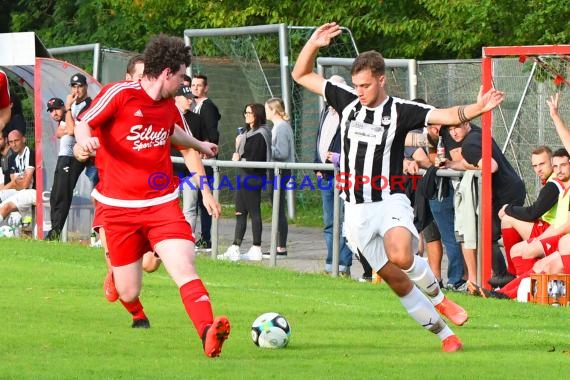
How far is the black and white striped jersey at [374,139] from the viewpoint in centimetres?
1098

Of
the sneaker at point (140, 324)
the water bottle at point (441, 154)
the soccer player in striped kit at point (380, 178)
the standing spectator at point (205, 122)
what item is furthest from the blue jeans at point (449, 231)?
the sneaker at point (140, 324)

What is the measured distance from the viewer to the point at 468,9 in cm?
2473

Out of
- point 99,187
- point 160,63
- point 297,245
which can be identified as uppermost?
point 160,63

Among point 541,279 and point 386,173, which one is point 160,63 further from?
point 541,279

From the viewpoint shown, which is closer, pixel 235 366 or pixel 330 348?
pixel 235 366

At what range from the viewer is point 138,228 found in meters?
10.4

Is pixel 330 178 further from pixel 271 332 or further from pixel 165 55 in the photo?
pixel 165 55

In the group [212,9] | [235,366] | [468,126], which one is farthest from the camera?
[212,9]

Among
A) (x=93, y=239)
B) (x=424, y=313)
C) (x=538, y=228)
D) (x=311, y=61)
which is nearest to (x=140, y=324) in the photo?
(x=424, y=313)

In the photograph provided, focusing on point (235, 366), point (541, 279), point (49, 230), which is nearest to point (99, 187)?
point (235, 366)

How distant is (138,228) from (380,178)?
1.89m

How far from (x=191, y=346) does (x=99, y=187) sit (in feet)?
4.45

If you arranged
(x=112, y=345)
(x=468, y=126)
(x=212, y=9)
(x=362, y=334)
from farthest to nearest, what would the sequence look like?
(x=212, y=9)
(x=468, y=126)
(x=362, y=334)
(x=112, y=345)

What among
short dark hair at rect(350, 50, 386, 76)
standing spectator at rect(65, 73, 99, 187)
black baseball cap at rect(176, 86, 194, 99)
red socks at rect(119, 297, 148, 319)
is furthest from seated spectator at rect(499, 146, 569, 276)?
standing spectator at rect(65, 73, 99, 187)
